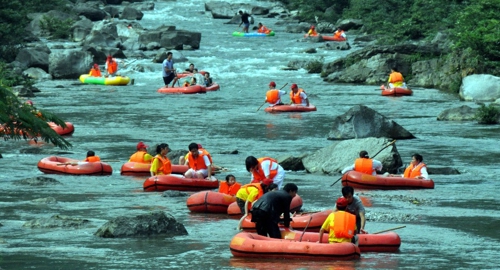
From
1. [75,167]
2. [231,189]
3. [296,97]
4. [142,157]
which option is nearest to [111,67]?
[296,97]

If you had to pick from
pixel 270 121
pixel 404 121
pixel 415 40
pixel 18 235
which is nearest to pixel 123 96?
pixel 270 121

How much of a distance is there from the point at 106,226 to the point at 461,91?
23857 millimetres

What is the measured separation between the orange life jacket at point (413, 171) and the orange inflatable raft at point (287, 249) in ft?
25.6

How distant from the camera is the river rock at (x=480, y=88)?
37719mm

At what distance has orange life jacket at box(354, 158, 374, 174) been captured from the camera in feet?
73.5

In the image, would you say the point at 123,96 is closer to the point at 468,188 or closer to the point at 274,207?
the point at 468,188

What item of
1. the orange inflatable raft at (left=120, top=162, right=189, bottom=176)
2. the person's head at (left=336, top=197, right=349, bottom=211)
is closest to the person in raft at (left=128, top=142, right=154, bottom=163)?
the orange inflatable raft at (left=120, top=162, right=189, bottom=176)

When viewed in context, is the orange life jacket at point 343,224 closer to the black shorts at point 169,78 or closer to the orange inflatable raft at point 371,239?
the orange inflatable raft at point 371,239

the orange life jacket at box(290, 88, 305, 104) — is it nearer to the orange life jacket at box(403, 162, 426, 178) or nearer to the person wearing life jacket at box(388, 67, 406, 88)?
the person wearing life jacket at box(388, 67, 406, 88)

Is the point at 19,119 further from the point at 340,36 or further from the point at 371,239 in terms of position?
the point at 340,36

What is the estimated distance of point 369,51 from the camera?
46438 millimetres

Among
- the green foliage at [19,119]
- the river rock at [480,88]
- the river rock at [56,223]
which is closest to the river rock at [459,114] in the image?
the river rock at [480,88]

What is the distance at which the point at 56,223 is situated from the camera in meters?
17.9

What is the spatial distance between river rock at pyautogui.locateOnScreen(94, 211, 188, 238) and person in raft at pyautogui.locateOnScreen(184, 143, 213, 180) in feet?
15.3
